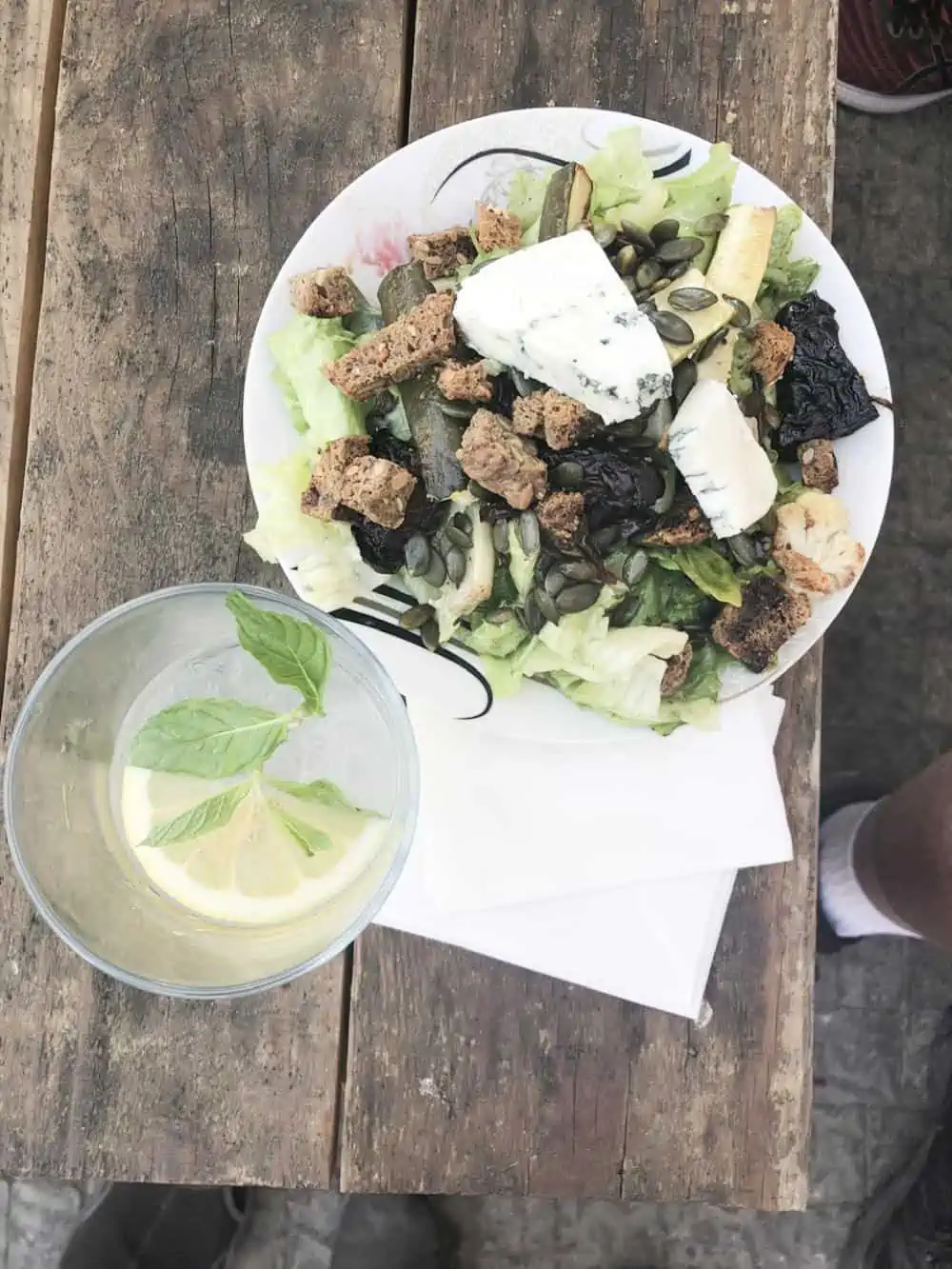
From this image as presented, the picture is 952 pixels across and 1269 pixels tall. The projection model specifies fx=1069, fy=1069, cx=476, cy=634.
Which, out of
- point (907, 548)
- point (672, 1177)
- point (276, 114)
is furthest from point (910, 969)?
point (276, 114)

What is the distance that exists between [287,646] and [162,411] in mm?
401

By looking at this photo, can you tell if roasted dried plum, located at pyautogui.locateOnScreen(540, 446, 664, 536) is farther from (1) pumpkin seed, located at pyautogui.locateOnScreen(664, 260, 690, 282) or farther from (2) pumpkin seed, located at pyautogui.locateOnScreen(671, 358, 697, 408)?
(1) pumpkin seed, located at pyautogui.locateOnScreen(664, 260, 690, 282)

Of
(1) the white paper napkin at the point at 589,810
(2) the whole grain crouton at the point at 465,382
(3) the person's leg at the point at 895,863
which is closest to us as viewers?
(2) the whole grain crouton at the point at 465,382

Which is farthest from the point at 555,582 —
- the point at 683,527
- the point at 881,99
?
the point at 881,99

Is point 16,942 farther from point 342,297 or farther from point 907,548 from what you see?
point 907,548

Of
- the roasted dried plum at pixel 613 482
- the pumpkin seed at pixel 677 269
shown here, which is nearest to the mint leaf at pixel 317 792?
the roasted dried plum at pixel 613 482

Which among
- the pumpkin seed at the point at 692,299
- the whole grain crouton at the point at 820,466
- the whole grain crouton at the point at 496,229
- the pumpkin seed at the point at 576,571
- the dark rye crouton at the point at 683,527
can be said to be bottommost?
the pumpkin seed at the point at 576,571

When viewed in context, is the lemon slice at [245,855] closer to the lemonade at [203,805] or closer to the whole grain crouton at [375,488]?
the lemonade at [203,805]

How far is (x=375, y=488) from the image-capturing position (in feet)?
3.00

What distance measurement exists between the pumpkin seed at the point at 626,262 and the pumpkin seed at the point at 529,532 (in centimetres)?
23

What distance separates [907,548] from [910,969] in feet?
2.24

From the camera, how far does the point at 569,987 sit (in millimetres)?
1112

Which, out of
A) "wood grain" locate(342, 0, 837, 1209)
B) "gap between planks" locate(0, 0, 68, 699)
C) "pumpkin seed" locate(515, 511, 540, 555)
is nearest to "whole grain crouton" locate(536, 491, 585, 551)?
"pumpkin seed" locate(515, 511, 540, 555)

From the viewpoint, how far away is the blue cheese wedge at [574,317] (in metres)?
0.89
